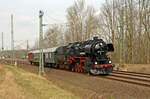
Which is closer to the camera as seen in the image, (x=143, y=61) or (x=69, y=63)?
(x=69, y=63)

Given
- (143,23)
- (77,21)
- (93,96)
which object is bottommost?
(93,96)

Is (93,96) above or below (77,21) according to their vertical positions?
below

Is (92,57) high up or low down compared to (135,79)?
up

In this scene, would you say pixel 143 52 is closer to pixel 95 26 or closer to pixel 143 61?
pixel 143 61

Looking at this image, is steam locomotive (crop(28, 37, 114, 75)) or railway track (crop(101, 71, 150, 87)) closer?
railway track (crop(101, 71, 150, 87))

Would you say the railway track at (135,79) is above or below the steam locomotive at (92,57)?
below

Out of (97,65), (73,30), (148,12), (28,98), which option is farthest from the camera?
(73,30)

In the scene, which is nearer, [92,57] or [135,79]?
[135,79]

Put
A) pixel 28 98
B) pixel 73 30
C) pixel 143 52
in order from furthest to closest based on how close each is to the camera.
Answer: pixel 73 30, pixel 143 52, pixel 28 98

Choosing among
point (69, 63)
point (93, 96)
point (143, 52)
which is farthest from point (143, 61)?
point (93, 96)

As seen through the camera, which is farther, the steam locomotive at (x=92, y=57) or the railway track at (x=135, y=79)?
the steam locomotive at (x=92, y=57)

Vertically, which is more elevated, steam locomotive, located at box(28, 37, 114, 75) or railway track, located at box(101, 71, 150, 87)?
steam locomotive, located at box(28, 37, 114, 75)

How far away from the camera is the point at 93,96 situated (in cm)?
940

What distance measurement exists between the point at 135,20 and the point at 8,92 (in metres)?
31.1
